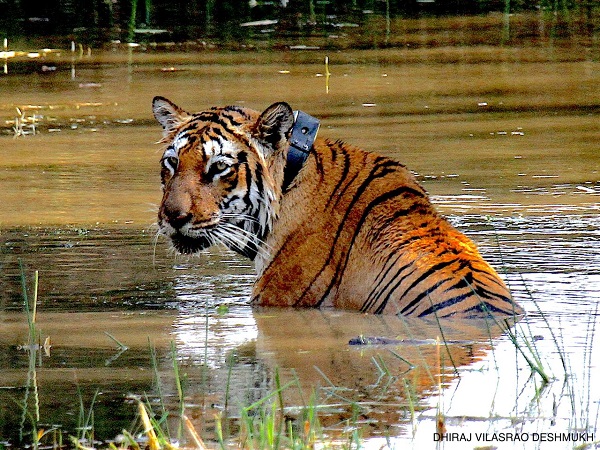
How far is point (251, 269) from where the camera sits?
6.82 m

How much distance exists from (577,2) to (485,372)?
1320 centimetres

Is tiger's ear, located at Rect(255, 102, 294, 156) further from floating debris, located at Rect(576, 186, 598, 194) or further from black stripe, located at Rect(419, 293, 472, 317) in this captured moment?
floating debris, located at Rect(576, 186, 598, 194)

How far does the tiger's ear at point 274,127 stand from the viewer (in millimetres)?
5855

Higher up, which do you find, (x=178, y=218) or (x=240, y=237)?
(x=178, y=218)

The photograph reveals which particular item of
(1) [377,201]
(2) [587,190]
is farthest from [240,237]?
(2) [587,190]

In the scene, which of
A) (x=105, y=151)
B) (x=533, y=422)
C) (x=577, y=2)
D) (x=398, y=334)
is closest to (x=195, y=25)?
(x=577, y=2)

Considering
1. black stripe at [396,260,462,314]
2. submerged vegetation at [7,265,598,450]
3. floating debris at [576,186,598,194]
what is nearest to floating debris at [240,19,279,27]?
floating debris at [576,186,598,194]

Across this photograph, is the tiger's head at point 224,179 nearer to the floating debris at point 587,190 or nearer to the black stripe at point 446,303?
the black stripe at point 446,303

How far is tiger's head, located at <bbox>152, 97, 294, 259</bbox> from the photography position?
5785 mm

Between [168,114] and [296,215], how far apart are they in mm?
712

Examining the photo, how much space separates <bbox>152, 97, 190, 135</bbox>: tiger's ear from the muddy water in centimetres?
73

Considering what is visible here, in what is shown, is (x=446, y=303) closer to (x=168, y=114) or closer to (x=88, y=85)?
(x=168, y=114)

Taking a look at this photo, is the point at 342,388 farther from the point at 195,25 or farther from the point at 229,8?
the point at 229,8

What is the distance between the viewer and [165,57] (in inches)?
535
